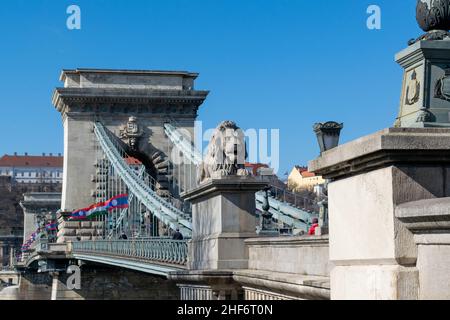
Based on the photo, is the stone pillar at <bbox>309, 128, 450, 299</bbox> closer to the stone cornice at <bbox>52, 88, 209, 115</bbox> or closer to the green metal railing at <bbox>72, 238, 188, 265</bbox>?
the green metal railing at <bbox>72, 238, 188, 265</bbox>

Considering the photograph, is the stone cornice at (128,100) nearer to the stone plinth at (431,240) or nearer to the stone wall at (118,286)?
the stone wall at (118,286)

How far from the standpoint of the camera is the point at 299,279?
9.37 m

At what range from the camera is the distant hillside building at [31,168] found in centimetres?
17812

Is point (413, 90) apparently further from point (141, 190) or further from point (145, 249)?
point (141, 190)

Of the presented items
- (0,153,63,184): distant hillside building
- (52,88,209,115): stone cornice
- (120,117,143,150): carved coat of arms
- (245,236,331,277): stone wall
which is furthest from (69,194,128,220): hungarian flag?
(0,153,63,184): distant hillside building

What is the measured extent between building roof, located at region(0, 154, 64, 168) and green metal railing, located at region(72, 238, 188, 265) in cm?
14300

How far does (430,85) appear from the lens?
5.19 metres

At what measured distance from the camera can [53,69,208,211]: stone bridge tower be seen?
44031 mm

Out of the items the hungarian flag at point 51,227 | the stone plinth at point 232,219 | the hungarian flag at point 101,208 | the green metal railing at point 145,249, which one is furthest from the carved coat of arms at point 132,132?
the stone plinth at point 232,219

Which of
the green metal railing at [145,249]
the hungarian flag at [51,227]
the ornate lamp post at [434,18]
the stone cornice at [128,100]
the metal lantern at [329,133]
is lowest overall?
the green metal railing at [145,249]

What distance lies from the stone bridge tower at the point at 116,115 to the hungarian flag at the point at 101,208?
6.80 feet

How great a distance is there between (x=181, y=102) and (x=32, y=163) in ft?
463
